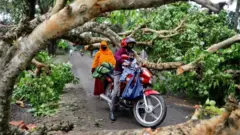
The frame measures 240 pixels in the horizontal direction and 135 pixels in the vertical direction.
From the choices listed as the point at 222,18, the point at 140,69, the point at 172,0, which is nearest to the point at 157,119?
the point at 140,69

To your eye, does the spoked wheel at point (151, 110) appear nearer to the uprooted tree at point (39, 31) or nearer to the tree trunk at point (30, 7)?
the uprooted tree at point (39, 31)

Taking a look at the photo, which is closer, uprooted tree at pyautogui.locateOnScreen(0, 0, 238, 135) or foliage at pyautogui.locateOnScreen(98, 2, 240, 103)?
uprooted tree at pyautogui.locateOnScreen(0, 0, 238, 135)

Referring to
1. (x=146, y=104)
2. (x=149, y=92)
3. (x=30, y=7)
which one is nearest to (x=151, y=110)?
(x=146, y=104)

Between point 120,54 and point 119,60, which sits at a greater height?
point 120,54

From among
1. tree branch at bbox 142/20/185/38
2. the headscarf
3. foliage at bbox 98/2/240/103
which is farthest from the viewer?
tree branch at bbox 142/20/185/38

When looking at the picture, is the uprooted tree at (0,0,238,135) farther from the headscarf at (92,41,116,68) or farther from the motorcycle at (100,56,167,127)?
the headscarf at (92,41,116,68)

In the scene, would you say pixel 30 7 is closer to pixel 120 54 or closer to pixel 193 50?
pixel 120 54

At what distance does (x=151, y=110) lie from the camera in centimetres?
606

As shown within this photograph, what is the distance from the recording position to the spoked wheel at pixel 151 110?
5902 mm

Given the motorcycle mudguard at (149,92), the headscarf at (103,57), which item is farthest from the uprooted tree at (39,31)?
the headscarf at (103,57)

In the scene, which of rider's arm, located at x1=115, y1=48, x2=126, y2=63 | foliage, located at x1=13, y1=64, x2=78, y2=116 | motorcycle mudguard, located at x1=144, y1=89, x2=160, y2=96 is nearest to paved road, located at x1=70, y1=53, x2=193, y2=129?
motorcycle mudguard, located at x1=144, y1=89, x2=160, y2=96

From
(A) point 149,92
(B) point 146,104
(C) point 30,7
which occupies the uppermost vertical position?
(C) point 30,7

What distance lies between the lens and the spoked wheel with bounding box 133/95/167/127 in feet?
19.4

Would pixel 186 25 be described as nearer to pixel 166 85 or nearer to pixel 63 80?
pixel 166 85
